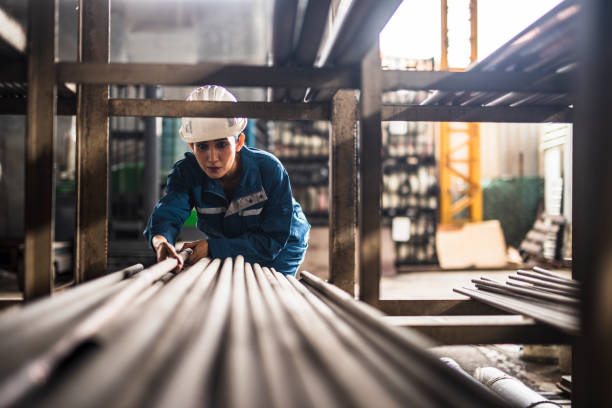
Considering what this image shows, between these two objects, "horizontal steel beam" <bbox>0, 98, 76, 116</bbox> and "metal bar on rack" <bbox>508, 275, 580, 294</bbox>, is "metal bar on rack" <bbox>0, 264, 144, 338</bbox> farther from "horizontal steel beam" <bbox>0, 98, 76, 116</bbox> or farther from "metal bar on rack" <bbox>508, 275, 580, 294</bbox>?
"metal bar on rack" <bbox>508, 275, 580, 294</bbox>

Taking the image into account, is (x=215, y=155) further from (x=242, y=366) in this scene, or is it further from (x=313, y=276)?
(x=242, y=366)

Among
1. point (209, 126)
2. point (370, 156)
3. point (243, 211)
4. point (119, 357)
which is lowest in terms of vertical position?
point (119, 357)

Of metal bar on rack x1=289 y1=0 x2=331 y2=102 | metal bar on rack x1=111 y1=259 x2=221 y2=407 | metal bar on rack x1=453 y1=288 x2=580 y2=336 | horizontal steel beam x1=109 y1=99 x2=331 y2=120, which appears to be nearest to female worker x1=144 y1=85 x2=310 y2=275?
horizontal steel beam x1=109 y1=99 x2=331 y2=120

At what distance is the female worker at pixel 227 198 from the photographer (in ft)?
8.04

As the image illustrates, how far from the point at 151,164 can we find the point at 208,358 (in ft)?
19.4

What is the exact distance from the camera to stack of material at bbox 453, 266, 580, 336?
1.39 metres

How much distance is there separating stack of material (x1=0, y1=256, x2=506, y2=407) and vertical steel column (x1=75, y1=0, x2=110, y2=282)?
0.90 metres

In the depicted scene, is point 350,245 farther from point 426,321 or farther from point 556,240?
point 556,240

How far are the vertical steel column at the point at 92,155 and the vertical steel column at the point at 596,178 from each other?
6.49 feet

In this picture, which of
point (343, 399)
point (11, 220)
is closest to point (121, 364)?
point (343, 399)

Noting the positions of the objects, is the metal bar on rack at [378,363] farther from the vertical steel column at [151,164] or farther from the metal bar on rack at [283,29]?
the vertical steel column at [151,164]

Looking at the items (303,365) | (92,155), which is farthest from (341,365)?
(92,155)

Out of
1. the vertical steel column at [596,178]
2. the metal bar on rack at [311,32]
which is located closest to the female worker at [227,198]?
the metal bar on rack at [311,32]

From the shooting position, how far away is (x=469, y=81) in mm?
1666
